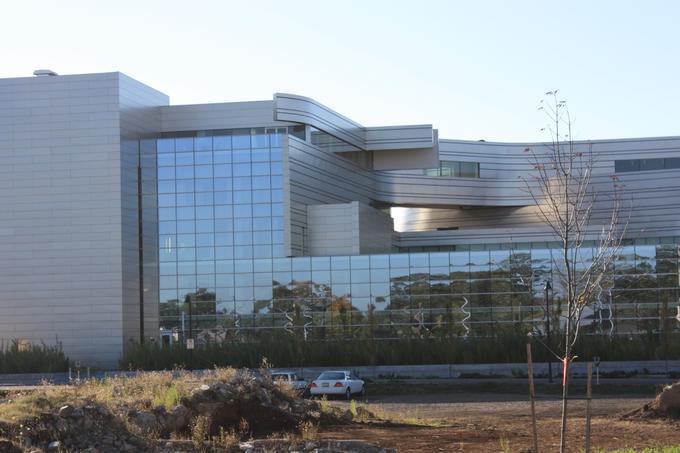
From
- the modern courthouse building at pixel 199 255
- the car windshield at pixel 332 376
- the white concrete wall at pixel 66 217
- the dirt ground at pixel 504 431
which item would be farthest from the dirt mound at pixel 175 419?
the white concrete wall at pixel 66 217

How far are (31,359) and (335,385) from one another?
27432mm

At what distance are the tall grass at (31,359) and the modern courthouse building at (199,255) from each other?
154 centimetres

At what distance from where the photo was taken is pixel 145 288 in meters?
67.2

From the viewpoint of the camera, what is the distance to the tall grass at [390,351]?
176 ft

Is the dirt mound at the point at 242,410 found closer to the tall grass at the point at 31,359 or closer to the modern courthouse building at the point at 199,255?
the modern courthouse building at the point at 199,255

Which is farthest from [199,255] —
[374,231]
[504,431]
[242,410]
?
[504,431]

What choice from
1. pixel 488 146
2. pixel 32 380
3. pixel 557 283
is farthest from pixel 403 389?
pixel 488 146

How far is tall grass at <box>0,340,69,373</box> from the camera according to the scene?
61719 mm

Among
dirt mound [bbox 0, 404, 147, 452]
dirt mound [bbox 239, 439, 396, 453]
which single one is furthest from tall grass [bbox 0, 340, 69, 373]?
dirt mound [bbox 239, 439, 396, 453]

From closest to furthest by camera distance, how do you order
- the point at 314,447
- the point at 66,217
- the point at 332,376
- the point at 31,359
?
the point at 314,447, the point at 332,376, the point at 31,359, the point at 66,217

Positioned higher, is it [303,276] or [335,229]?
[335,229]

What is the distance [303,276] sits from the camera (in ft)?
214

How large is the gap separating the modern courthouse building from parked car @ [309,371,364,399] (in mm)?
21113

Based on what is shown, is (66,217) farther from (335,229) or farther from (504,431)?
(504,431)
